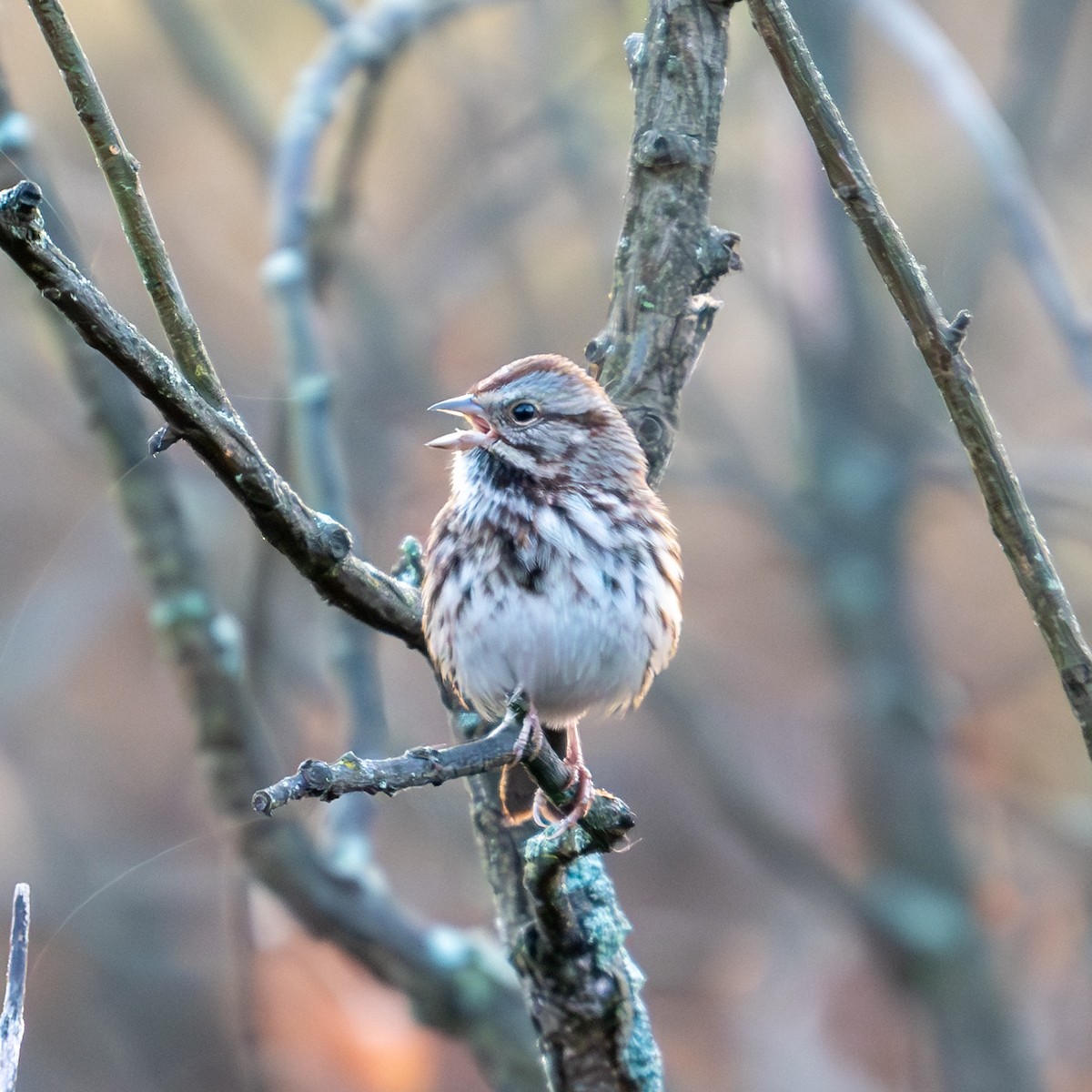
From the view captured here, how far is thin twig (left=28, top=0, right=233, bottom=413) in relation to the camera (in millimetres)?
1982

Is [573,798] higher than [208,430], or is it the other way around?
[208,430]

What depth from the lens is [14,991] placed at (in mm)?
1892

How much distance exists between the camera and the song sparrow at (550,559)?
2.75 metres

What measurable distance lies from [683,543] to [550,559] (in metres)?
6.05

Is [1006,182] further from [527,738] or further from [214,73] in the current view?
[214,73]

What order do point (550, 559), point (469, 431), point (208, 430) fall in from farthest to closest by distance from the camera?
1. point (469, 431)
2. point (550, 559)
3. point (208, 430)

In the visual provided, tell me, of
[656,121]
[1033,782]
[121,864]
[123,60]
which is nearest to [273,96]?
[123,60]

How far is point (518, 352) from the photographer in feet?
25.8

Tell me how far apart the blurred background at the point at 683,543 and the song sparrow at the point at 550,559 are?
6.21 feet

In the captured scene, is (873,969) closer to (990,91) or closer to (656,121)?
(990,91)

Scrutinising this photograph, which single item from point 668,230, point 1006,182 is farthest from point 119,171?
point 1006,182

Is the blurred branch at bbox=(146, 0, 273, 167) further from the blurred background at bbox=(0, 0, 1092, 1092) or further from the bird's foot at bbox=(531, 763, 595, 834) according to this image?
the bird's foot at bbox=(531, 763, 595, 834)

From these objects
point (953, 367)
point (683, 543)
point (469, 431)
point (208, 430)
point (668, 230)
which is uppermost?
point (683, 543)

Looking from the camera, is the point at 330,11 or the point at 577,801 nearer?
the point at 577,801
